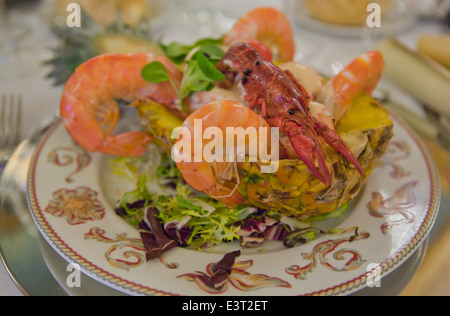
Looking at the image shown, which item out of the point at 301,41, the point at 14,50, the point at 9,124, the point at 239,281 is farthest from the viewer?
the point at 301,41

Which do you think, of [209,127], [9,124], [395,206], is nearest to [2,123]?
[9,124]

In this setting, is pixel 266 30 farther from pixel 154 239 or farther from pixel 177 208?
pixel 154 239

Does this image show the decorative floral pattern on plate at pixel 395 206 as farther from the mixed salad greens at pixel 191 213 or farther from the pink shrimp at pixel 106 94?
the pink shrimp at pixel 106 94

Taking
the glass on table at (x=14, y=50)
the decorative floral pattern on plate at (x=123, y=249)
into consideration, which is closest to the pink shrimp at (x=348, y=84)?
the decorative floral pattern on plate at (x=123, y=249)

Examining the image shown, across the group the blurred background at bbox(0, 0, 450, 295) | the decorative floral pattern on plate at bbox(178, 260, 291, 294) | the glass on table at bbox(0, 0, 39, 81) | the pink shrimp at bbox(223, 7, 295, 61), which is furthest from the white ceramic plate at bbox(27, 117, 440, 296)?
the glass on table at bbox(0, 0, 39, 81)

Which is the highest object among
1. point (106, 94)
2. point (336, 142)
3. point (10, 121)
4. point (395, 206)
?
point (336, 142)

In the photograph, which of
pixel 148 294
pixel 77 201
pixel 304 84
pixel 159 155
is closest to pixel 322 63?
pixel 304 84

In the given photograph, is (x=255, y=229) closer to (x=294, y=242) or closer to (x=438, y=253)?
(x=294, y=242)
